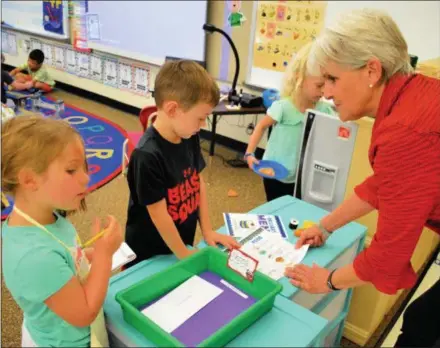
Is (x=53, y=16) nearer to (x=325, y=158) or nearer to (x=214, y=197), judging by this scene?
(x=214, y=197)

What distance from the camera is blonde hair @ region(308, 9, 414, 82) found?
102 centimetres

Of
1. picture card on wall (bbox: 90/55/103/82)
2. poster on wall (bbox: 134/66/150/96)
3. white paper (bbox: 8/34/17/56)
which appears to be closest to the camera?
poster on wall (bbox: 134/66/150/96)

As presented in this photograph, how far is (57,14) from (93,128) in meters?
1.89

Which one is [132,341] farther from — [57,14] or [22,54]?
[22,54]

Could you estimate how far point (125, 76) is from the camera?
490cm

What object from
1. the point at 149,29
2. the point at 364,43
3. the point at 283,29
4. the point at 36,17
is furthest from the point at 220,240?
the point at 36,17

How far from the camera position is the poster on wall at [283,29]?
3320mm

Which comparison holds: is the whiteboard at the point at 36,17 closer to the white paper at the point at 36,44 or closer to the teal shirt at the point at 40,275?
the white paper at the point at 36,44

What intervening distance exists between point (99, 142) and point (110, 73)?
1347mm

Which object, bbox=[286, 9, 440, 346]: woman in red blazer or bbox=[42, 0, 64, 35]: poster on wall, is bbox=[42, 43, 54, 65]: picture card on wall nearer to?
bbox=[42, 0, 64, 35]: poster on wall

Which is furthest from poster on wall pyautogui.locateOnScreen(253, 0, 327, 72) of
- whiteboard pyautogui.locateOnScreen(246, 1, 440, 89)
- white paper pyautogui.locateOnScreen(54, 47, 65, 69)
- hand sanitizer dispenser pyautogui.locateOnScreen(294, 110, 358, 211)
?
white paper pyautogui.locateOnScreen(54, 47, 65, 69)

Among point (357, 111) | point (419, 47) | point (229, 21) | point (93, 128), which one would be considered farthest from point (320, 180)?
point (93, 128)

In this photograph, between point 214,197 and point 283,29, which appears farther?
point 283,29

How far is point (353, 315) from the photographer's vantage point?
184cm
